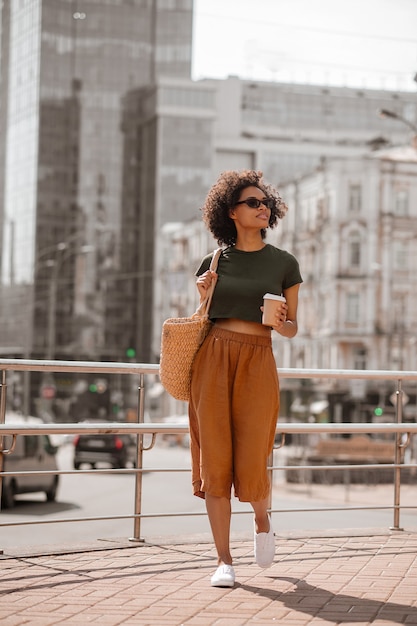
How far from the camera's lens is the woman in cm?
590

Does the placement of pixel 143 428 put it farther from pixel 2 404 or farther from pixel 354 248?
pixel 354 248

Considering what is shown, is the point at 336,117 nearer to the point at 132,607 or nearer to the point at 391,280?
the point at 391,280

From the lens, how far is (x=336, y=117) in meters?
129

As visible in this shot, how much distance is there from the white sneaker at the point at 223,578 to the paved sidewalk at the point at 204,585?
0.04m

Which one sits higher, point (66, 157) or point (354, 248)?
point (66, 157)

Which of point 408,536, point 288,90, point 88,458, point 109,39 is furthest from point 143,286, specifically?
point 408,536

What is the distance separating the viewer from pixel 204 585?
594 centimetres

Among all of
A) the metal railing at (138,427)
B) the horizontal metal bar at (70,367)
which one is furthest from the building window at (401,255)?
the horizontal metal bar at (70,367)

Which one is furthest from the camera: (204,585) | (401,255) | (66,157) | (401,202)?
(66,157)

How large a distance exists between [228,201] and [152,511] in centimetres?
1821

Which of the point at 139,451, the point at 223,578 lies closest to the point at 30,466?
the point at 139,451

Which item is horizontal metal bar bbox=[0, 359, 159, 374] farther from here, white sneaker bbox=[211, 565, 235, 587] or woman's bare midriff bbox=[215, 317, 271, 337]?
white sneaker bbox=[211, 565, 235, 587]

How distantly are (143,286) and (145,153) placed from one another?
38.6 ft

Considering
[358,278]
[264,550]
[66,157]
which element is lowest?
[264,550]
